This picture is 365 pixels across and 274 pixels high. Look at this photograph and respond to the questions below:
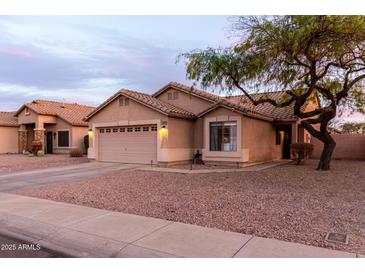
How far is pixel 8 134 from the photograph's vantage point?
29.8 meters

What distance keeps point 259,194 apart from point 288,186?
184 centimetres

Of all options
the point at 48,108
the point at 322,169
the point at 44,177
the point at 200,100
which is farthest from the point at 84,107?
the point at 322,169

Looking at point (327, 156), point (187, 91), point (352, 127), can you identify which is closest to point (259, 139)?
point (327, 156)

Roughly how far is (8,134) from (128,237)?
99.2 ft

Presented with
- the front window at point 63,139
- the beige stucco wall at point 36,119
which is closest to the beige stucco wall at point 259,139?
the front window at point 63,139

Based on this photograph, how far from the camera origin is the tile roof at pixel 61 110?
27.2 metres

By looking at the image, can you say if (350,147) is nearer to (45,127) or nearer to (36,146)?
(36,146)

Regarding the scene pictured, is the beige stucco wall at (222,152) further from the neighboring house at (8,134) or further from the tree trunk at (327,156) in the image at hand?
the neighboring house at (8,134)

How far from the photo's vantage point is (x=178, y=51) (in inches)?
516

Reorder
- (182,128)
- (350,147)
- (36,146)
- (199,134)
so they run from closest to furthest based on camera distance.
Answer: (182,128) → (199,134) → (350,147) → (36,146)

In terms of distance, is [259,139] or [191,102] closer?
[259,139]

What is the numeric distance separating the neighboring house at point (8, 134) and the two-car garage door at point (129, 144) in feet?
51.4

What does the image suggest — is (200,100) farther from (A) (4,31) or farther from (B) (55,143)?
(B) (55,143)

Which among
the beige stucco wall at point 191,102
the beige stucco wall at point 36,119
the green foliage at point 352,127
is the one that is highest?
the beige stucco wall at point 191,102
